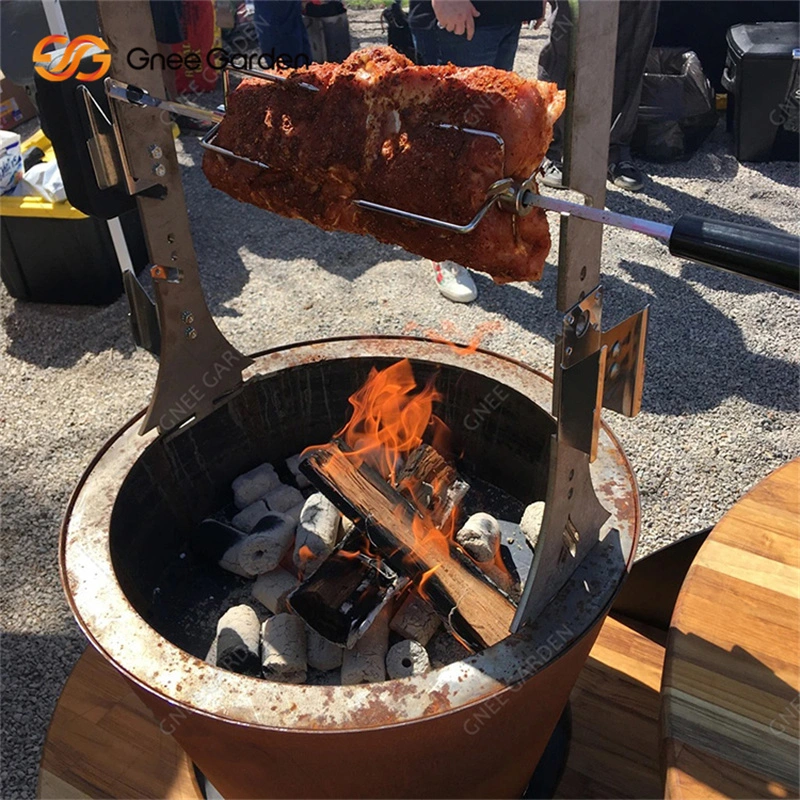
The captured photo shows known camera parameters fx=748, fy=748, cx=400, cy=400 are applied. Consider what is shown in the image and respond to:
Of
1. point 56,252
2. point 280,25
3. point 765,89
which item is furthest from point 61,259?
point 765,89

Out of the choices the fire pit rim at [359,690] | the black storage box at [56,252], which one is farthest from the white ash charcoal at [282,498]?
the black storage box at [56,252]

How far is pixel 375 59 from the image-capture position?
62.0 inches

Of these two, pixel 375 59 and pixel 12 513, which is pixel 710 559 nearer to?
pixel 375 59

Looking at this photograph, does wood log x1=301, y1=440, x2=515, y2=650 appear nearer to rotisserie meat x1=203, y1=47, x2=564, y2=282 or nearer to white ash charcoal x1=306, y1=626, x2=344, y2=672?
white ash charcoal x1=306, y1=626, x2=344, y2=672

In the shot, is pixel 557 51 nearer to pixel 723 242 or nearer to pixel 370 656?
pixel 370 656

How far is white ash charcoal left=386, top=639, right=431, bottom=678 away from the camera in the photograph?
197cm

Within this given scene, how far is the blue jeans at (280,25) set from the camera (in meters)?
5.93

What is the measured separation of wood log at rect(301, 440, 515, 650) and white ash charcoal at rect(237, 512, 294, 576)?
0.91ft

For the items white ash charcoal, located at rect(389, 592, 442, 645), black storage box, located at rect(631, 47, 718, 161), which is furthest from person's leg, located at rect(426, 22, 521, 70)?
white ash charcoal, located at rect(389, 592, 442, 645)

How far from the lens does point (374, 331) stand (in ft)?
13.8

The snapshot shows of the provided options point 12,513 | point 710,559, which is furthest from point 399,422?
point 12,513

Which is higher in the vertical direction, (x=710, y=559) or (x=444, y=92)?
(x=444, y=92)

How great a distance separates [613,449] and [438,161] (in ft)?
2.72

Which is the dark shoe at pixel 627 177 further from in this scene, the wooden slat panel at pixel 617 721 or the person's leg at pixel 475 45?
the wooden slat panel at pixel 617 721
